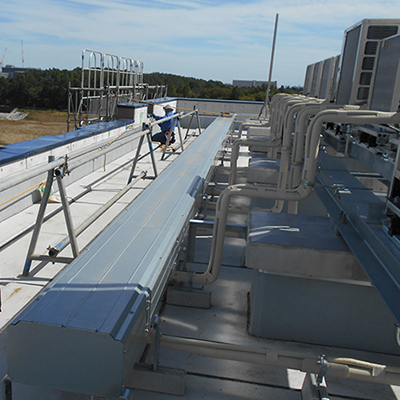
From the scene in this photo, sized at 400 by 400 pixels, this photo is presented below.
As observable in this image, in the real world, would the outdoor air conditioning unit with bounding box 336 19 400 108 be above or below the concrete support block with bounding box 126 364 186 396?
above

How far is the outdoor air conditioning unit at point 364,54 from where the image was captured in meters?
4.16

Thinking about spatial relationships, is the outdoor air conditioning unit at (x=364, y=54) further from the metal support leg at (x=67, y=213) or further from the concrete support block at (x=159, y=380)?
the concrete support block at (x=159, y=380)

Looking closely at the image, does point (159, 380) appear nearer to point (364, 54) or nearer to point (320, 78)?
point (364, 54)

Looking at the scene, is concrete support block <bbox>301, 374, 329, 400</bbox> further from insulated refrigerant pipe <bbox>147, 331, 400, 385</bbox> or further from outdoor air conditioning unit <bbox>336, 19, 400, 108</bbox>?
outdoor air conditioning unit <bbox>336, 19, 400, 108</bbox>

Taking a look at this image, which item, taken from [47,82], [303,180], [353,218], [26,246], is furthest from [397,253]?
[47,82]

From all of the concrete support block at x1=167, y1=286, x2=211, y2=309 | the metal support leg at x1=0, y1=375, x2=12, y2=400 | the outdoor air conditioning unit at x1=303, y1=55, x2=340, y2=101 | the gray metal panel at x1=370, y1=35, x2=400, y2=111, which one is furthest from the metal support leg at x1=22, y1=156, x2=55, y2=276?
the outdoor air conditioning unit at x1=303, y1=55, x2=340, y2=101

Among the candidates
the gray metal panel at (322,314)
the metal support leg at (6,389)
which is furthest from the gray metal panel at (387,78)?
the metal support leg at (6,389)

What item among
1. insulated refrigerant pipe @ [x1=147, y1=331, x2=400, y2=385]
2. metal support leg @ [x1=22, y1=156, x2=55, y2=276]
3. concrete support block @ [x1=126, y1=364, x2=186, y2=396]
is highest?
metal support leg @ [x1=22, y1=156, x2=55, y2=276]

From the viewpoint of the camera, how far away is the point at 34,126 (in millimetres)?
36406

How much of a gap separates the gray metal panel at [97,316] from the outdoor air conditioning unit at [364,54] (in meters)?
2.68

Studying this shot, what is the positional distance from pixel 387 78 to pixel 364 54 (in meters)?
0.76

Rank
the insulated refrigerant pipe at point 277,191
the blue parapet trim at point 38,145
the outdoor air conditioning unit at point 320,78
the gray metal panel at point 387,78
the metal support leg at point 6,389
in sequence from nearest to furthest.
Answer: the metal support leg at point 6,389, the insulated refrigerant pipe at point 277,191, the gray metal panel at point 387,78, the blue parapet trim at point 38,145, the outdoor air conditioning unit at point 320,78

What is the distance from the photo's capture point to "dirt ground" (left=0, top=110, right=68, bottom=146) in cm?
3228

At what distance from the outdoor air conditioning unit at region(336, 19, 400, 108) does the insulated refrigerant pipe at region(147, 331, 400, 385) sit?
2699 millimetres
